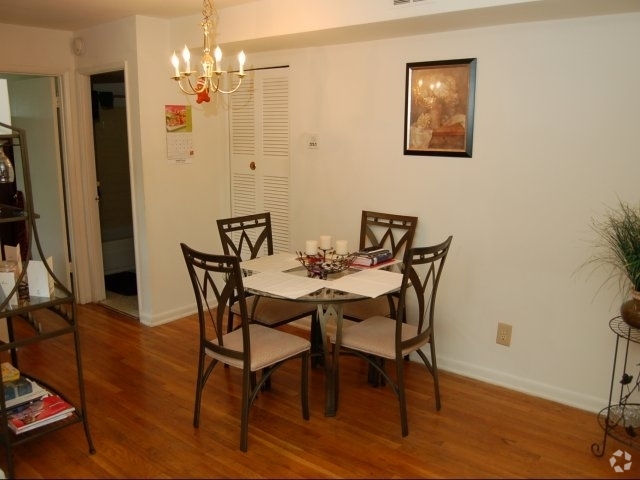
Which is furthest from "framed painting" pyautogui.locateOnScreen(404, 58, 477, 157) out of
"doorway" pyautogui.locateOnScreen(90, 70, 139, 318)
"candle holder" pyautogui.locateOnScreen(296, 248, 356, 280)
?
"doorway" pyautogui.locateOnScreen(90, 70, 139, 318)

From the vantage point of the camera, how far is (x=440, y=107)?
3299mm

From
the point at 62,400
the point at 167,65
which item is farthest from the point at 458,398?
the point at 167,65

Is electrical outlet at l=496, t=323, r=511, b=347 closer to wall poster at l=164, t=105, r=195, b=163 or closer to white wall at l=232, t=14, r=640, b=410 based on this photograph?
white wall at l=232, t=14, r=640, b=410

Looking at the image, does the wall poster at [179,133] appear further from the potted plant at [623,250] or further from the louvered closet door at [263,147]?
the potted plant at [623,250]

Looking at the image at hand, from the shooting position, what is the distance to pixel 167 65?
4.13 metres

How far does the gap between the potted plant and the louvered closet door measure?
221cm

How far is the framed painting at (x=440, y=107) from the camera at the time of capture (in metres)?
3.19

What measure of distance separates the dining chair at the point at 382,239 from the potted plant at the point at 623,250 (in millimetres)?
1067

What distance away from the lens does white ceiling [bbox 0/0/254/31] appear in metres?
3.50

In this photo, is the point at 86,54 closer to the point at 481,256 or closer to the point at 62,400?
the point at 62,400

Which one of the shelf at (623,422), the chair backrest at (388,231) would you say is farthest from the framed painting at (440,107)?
the shelf at (623,422)

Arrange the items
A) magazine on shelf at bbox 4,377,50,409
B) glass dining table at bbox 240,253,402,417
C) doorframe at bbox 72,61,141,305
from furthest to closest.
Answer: doorframe at bbox 72,61,141,305 → glass dining table at bbox 240,253,402,417 → magazine on shelf at bbox 4,377,50,409

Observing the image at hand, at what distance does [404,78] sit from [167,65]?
1849 millimetres

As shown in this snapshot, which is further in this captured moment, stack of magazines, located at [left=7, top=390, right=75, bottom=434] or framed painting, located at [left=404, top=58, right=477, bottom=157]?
framed painting, located at [left=404, top=58, right=477, bottom=157]
